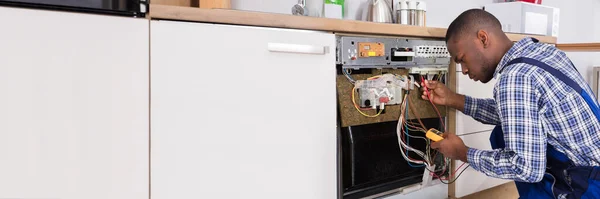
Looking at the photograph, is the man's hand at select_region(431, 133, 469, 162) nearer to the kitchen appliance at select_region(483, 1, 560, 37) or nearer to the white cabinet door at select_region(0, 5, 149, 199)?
the white cabinet door at select_region(0, 5, 149, 199)

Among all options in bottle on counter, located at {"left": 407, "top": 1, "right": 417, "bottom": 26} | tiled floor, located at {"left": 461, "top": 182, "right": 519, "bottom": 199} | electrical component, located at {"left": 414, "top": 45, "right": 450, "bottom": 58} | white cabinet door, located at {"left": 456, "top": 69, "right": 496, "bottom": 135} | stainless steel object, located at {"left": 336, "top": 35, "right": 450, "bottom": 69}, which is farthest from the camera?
bottle on counter, located at {"left": 407, "top": 1, "right": 417, "bottom": 26}

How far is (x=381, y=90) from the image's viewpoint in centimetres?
150

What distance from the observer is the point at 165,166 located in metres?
1.12

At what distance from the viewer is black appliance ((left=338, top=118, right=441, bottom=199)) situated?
147 cm

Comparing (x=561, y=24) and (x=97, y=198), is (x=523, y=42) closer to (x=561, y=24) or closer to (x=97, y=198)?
(x=97, y=198)

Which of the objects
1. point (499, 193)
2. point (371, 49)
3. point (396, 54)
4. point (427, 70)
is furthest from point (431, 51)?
point (499, 193)

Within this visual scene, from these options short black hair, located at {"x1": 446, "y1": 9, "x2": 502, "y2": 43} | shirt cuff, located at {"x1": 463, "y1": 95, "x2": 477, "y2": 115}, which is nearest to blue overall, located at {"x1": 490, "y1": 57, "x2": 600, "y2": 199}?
short black hair, located at {"x1": 446, "y1": 9, "x2": 502, "y2": 43}

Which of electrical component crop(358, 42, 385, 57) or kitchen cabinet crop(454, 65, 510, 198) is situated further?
kitchen cabinet crop(454, 65, 510, 198)

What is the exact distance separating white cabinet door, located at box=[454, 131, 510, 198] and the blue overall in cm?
44

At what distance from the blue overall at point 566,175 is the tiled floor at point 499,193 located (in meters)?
0.57

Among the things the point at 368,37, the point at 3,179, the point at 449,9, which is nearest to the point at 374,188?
the point at 368,37

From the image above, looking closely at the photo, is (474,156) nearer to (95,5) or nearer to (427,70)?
(427,70)

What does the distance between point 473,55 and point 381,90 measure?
0.95 feet

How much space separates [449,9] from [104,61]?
1865 millimetres
